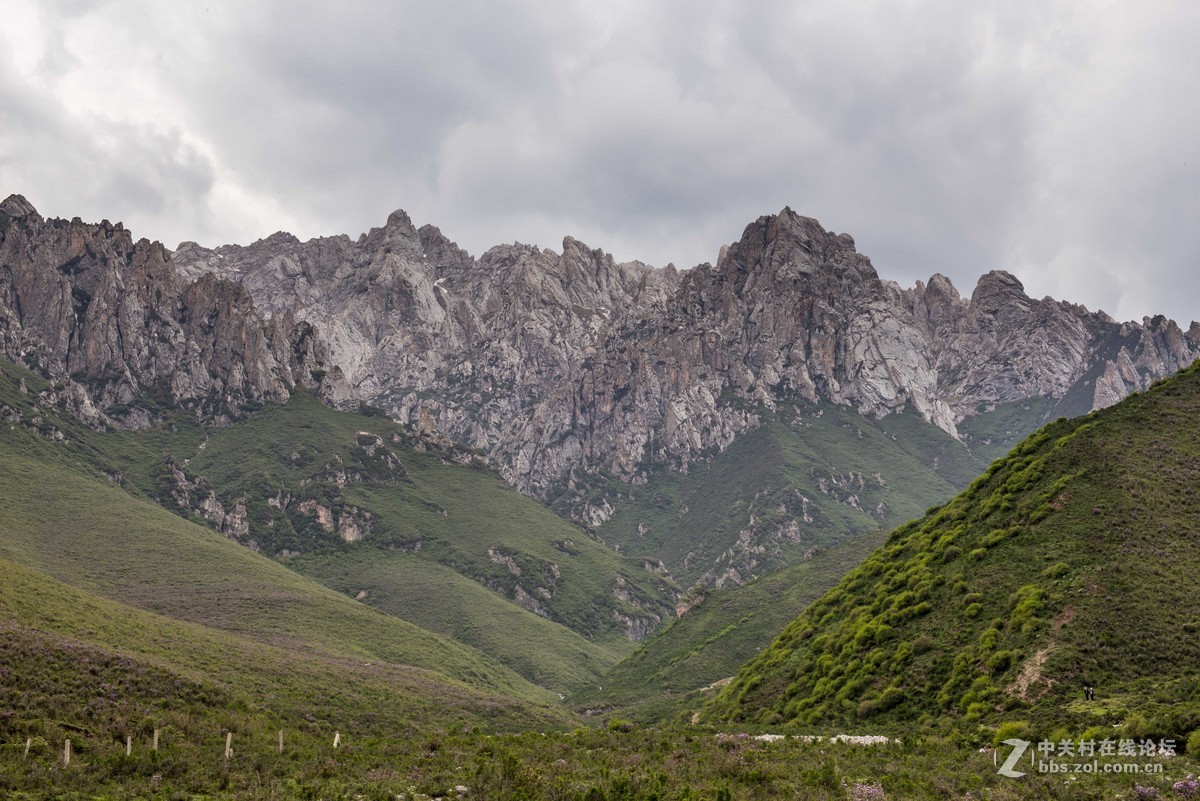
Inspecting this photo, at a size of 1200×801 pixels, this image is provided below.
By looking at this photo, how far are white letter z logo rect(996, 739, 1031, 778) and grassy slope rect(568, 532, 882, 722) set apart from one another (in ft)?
250

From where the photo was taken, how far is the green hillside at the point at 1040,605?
154 feet

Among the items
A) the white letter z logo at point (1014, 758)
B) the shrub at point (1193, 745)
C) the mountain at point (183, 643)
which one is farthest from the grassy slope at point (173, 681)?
the shrub at point (1193, 745)

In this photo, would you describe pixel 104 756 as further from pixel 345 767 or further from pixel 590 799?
pixel 590 799

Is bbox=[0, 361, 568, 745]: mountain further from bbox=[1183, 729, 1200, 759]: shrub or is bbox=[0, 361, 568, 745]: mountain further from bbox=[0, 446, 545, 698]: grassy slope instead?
bbox=[1183, 729, 1200, 759]: shrub

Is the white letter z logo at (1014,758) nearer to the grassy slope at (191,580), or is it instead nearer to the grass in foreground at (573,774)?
the grass in foreground at (573,774)

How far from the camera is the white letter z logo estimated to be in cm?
3609

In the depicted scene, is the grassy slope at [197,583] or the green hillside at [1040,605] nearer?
the green hillside at [1040,605]

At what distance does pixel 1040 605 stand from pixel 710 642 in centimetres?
11150

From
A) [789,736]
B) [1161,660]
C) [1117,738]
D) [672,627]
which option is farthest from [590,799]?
[672,627]

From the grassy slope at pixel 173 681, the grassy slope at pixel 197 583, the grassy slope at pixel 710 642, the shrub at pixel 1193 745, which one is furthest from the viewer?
the grassy slope at pixel 710 642

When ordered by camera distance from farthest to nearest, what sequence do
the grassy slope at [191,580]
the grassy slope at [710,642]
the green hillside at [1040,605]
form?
1. the grassy slope at [710,642]
2. the grassy slope at [191,580]
3. the green hillside at [1040,605]

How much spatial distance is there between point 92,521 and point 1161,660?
19528 cm

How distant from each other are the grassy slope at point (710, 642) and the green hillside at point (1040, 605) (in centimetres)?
4918

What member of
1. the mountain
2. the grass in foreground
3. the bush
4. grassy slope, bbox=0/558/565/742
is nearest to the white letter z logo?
the grass in foreground
